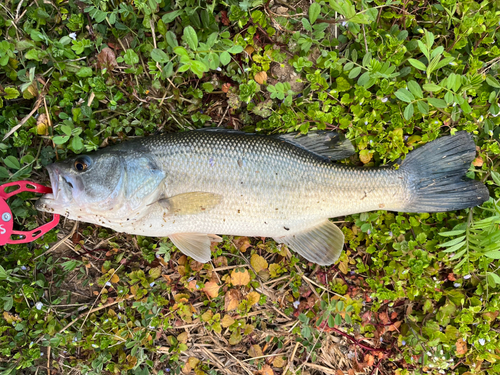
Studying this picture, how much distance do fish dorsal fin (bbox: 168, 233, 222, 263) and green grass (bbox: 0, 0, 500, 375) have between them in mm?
212

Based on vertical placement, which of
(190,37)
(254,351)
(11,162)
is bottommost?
(254,351)

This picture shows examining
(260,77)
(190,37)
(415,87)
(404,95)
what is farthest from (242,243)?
(415,87)

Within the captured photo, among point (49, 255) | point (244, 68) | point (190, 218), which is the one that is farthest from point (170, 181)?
point (49, 255)

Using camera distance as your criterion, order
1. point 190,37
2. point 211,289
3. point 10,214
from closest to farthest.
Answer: point 190,37 < point 10,214 < point 211,289

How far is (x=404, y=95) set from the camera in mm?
2389

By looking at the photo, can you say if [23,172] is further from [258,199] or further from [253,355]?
[253,355]

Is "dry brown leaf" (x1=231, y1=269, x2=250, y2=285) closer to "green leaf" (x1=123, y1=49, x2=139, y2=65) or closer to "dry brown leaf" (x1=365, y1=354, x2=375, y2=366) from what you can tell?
"dry brown leaf" (x1=365, y1=354, x2=375, y2=366)

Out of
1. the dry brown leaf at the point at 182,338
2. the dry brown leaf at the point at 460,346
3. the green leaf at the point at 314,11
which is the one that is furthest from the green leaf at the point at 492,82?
the dry brown leaf at the point at 182,338

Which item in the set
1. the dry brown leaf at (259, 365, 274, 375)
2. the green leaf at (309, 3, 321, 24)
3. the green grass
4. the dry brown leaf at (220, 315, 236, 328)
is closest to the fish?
the green grass

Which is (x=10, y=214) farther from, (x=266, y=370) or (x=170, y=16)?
(x=266, y=370)

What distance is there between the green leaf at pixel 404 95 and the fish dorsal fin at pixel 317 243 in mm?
1168

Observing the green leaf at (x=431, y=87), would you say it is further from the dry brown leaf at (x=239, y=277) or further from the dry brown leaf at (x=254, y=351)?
the dry brown leaf at (x=254, y=351)

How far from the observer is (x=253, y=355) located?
273 centimetres

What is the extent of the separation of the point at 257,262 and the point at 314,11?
7.01 ft
